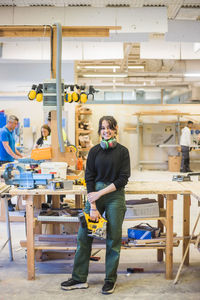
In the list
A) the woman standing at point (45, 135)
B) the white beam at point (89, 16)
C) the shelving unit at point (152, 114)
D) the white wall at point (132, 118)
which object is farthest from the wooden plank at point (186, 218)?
the white wall at point (132, 118)

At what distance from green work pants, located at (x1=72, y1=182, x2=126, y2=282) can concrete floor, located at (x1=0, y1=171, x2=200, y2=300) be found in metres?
0.22

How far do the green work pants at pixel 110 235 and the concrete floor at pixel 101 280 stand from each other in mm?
217

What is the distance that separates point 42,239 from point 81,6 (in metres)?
4.62

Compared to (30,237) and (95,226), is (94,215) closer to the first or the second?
(95,226)

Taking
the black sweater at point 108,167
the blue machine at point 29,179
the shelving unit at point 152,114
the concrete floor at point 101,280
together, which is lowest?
the concrete floor at point 101,280

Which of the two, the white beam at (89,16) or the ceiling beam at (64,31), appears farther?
the white beam at (89,16)

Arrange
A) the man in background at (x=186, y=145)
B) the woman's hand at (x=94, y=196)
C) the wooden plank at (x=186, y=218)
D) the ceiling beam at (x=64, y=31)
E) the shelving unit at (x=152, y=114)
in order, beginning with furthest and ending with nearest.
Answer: the shelving unit at (x=152, y=114), the man in background at (x=186, y=145), the ceiling beam at (x=64, y=31), the wooden plank at (x=186, y=218), the woman's hand at (x=94, y=196)

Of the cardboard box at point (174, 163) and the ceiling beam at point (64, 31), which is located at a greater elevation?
the ceiling beam at point (64, 31)

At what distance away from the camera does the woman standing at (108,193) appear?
2879 mm

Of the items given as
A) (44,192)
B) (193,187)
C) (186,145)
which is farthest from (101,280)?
(186,145)

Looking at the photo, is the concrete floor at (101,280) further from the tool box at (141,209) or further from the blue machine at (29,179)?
the blue machine at (29,179)

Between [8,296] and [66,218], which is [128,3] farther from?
[8,296]

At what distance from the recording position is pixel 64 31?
159 inches

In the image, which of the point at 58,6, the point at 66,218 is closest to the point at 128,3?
the point at 58,6
